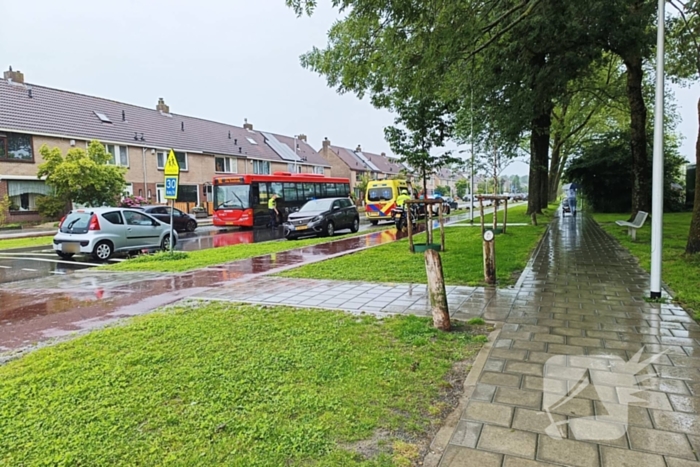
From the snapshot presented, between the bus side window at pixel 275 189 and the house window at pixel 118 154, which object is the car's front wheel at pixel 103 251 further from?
the house window at pixel 118 154

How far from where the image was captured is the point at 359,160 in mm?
72688

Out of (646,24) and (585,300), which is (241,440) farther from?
(646,24)

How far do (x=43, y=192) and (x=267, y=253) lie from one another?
24.4m

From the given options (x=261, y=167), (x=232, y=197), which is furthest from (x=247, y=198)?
(x=261, y=167)

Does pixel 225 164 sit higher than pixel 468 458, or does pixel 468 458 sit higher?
pixel 225 164

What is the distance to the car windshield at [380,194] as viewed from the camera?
2631cm

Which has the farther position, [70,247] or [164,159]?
[164,159]

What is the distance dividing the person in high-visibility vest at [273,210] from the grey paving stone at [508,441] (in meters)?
22.2

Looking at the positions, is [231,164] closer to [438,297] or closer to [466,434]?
[438,297]

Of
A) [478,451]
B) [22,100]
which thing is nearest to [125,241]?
[478,451]

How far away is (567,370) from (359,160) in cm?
6990

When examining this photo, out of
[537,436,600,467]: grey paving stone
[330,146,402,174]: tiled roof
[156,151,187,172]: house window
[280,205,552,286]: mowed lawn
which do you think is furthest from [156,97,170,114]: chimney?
[537,436,600,467]: grey paving stone

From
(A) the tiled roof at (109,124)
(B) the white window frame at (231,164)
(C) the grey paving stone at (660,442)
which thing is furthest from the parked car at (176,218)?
(C) the grey paving stone at (660,442)

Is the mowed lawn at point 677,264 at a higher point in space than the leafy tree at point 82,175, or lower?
lower
